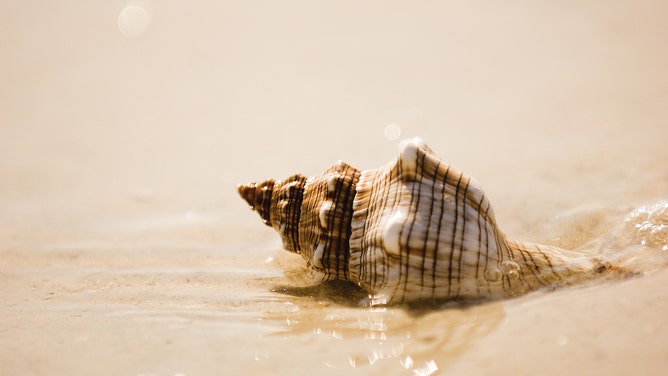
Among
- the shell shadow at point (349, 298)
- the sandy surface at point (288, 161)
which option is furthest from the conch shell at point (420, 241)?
the sandy surface at point (288, 161)

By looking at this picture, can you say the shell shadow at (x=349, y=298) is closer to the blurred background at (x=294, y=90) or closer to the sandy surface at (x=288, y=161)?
the sandy surface at (x=288, y=161)

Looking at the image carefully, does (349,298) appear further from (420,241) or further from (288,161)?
(288,161)

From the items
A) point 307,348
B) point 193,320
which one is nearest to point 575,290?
point 307,348

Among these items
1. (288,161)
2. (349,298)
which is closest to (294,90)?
(288,161)

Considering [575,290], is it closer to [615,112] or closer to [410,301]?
[410,301]

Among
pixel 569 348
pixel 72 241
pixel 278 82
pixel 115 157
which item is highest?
pixel 278 82

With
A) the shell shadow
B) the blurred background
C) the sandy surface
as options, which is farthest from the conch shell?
the blurred background

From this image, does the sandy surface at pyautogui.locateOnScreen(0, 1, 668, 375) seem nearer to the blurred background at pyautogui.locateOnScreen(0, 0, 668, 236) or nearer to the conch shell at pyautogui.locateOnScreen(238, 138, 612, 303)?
the blurred background at pyautogui.locateOnScreen(0, 0, 668, 236)
